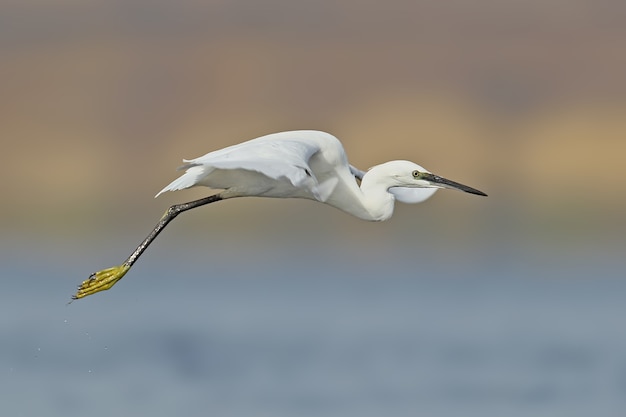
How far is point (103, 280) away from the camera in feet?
48.1

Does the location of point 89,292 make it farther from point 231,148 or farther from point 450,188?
point 450,188

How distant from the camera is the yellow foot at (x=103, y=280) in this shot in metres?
14.6

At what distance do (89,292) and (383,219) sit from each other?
11.7 feet

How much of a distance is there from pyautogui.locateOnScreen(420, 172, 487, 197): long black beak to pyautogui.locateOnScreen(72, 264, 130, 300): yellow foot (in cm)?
368

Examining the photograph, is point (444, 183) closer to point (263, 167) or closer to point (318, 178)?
point (318, 178)

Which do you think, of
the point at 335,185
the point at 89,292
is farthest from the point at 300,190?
the point at 89,292

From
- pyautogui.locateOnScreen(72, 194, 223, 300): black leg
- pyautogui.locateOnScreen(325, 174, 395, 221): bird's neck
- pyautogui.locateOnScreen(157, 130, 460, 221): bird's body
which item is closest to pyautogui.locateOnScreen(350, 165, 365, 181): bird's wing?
pyautogui.locateOnScreen(157, 130, 460, 221): bird's body

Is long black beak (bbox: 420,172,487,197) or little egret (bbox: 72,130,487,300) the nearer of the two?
little egret (bbox: 72,130,487,300)

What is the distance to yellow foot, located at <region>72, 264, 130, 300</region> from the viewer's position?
14609 mm

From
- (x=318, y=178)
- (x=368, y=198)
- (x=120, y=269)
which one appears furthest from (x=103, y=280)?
(x=368, y=198)

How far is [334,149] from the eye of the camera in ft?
48.4

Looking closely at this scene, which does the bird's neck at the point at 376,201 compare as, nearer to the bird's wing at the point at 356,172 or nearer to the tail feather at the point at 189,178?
the bird's wing at the point at 356,172

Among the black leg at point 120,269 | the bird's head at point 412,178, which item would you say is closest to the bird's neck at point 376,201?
the bird's head at point 412,178

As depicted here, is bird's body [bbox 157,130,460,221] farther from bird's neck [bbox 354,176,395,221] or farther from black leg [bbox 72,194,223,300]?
black leg [bbox 72,194,223,300]
